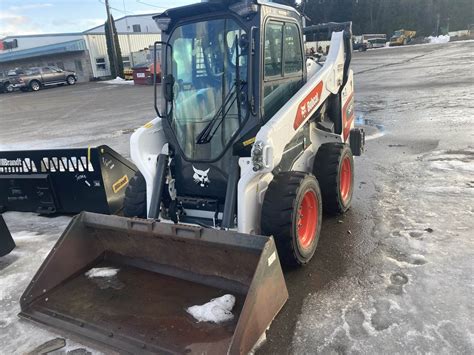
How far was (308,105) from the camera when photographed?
431 centimetres

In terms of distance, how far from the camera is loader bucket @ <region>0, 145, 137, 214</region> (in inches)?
206

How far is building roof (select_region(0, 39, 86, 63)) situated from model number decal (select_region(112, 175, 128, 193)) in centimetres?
3453

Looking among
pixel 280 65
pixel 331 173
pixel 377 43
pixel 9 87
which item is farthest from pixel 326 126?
pixel 377 43

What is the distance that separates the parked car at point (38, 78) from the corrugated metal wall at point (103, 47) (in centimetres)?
464

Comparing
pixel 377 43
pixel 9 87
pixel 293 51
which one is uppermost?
pixel 293 51

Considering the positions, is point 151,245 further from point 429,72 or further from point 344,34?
point 429,72

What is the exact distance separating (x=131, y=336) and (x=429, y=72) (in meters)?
20.0

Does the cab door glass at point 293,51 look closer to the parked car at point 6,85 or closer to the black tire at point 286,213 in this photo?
the black tire at point 286,213

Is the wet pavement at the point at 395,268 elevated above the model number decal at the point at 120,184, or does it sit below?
below

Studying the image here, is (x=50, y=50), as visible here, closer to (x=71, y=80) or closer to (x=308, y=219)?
(x=71, y=80)

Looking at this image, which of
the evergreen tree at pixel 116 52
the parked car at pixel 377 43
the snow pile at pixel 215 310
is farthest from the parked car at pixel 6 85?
the parked car at pixel 377 43

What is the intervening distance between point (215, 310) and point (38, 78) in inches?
1253

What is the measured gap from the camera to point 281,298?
10.0 feet

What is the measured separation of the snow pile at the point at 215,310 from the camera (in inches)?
121
